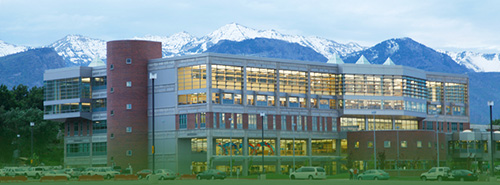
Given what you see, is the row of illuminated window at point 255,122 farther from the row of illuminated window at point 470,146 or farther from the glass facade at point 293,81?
the row of illuminated window at point 470,146

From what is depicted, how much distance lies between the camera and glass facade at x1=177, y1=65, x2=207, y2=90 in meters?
124

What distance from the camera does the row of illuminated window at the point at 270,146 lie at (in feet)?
413

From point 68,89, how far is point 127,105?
15.9 meters

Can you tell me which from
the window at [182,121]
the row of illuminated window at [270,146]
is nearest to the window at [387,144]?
the row of illuminated window at [270,146]

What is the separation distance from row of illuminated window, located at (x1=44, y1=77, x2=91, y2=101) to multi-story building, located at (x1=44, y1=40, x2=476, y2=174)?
0.59 ft

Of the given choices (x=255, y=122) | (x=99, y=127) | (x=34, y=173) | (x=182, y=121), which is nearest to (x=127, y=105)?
(x=182, y=121)

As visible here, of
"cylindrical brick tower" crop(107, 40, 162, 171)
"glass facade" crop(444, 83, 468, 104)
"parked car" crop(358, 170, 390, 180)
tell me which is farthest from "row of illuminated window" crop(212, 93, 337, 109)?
"parked car" crop(358, 170, 390, 180)

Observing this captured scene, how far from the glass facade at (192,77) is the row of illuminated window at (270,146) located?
897 cm

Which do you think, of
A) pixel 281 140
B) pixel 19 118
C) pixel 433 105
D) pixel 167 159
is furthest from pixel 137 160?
pixel 433 105

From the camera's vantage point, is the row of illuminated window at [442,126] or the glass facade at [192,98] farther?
the row of illuminated window at [442,126]

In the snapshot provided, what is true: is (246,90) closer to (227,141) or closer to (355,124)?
(227,141)

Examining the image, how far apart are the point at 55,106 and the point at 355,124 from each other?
54732mm

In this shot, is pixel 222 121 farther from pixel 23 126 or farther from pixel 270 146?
pixel 23 126

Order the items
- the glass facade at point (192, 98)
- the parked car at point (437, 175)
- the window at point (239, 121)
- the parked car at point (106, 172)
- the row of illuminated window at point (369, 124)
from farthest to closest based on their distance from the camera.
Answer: the row of illuminated window at point (369, 124) → the window at point (239, 121) → the glass facade at point (192, 98) → the parked car at point (106, 172) → the parked car at point (437, 175)
